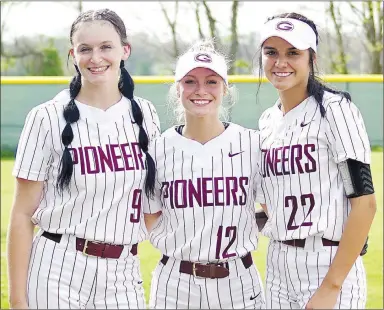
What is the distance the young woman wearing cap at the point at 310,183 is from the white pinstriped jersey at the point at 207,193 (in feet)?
0.23

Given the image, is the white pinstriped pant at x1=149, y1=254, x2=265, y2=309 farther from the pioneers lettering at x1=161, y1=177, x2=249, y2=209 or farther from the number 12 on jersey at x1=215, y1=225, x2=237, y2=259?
the pioneers lettering at x1=161, y1=177, x2=249, y2=209

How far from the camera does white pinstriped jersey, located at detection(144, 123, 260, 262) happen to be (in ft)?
7.70

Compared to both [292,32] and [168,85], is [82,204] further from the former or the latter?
[168,85]

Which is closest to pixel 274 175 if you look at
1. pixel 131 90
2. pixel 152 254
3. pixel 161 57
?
pixel 131 90

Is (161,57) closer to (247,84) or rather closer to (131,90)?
(247,84)

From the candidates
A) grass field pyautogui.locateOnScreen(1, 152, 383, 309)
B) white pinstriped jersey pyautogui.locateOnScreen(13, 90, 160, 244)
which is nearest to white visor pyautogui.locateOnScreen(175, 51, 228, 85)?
white pinstriped jersey pyautogui.locateOnScreen(13, 90, 160, 244)

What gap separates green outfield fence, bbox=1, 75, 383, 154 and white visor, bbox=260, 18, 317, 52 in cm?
337

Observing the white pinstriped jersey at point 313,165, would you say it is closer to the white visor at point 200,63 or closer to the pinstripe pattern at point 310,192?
the pinstripe pattern at point 310,192

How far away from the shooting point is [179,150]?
2.39m

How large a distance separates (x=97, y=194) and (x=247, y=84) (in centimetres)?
403

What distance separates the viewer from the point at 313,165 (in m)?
2.28

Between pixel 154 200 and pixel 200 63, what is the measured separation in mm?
464

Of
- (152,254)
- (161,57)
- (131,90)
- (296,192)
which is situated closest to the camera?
(296,192)

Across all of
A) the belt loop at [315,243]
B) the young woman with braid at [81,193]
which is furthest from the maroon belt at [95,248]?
the belt loop at [315,243]
